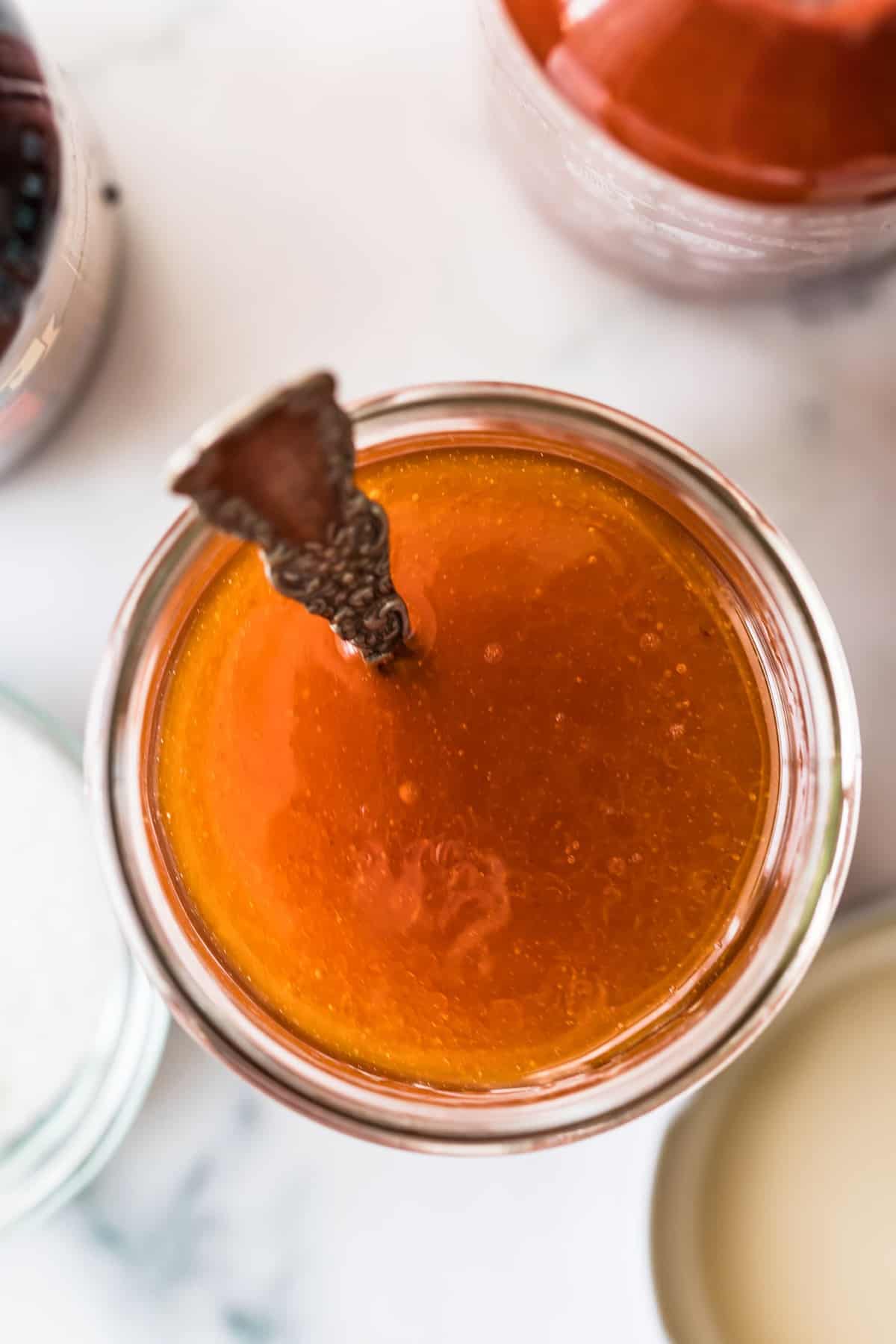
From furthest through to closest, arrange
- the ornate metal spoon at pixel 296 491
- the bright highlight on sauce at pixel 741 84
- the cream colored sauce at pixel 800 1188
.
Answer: the cream colored sauce at pixel 800 1188 < the bright highlight on sauce at pixel 741 84 < the ornate metal spoon at pixel 296 491

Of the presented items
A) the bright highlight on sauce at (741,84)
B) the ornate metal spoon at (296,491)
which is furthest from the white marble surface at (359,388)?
the ornate metal spoon at (296,491)

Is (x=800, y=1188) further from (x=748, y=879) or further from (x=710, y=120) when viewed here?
(x=710, y=120)

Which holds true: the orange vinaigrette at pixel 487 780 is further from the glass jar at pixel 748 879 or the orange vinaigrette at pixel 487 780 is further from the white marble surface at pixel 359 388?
the white marble surface at pixel 359 388

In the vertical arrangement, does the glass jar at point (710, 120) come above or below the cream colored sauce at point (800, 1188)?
above

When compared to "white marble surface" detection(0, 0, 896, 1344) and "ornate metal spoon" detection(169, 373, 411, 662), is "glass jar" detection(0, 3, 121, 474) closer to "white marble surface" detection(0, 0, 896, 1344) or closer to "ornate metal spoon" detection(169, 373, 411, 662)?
"white marble surface" detection(0, 0, 896, 1344)

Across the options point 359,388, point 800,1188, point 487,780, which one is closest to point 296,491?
point 487,780

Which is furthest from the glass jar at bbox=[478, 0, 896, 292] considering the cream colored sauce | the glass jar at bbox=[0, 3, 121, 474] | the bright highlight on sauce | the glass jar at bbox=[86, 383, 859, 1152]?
the cream colored sauce

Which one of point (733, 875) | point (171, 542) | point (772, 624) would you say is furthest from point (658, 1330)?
point (171, 542)
